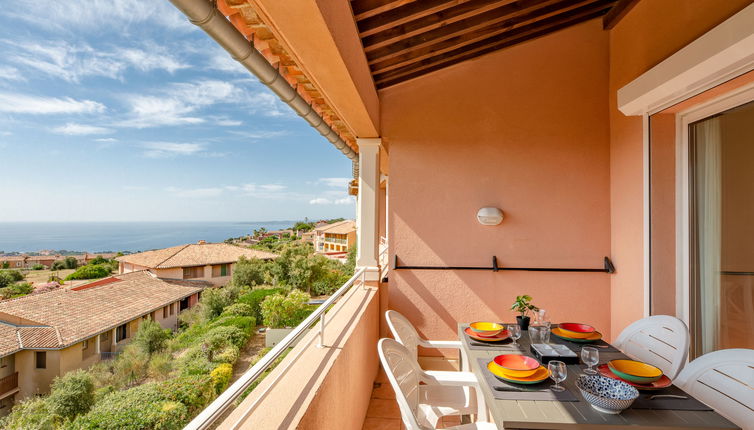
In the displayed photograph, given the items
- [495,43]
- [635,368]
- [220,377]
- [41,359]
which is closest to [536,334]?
[635,368]

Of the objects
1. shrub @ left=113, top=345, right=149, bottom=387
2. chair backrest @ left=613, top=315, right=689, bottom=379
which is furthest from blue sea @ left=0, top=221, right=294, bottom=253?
chair backrest @ left=613, top=315, right=689, bottom=379

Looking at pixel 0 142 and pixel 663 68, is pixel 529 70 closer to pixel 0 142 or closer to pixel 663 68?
pixel 663 68

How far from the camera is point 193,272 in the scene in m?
9.48

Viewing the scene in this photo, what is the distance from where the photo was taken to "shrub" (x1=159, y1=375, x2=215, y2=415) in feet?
9.64

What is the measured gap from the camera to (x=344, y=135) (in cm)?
459

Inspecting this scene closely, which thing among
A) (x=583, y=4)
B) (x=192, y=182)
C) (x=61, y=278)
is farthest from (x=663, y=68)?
(x=192, y=182)

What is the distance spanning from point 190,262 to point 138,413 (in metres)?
7.17

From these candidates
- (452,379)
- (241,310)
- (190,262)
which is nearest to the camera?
(452,379)

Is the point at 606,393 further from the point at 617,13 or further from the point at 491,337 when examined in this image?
the point at 617,13

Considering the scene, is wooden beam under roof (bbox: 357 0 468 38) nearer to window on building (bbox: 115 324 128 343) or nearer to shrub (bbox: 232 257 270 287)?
window on building (bbox: 115 324 128 343)

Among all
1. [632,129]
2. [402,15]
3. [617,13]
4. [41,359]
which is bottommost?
[41,359]

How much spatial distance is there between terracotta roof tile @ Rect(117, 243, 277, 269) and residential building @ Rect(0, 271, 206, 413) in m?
1.36

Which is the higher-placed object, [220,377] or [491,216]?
[491,216]

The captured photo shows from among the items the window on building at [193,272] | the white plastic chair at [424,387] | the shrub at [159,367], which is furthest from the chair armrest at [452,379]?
the window on building at [193,272]
